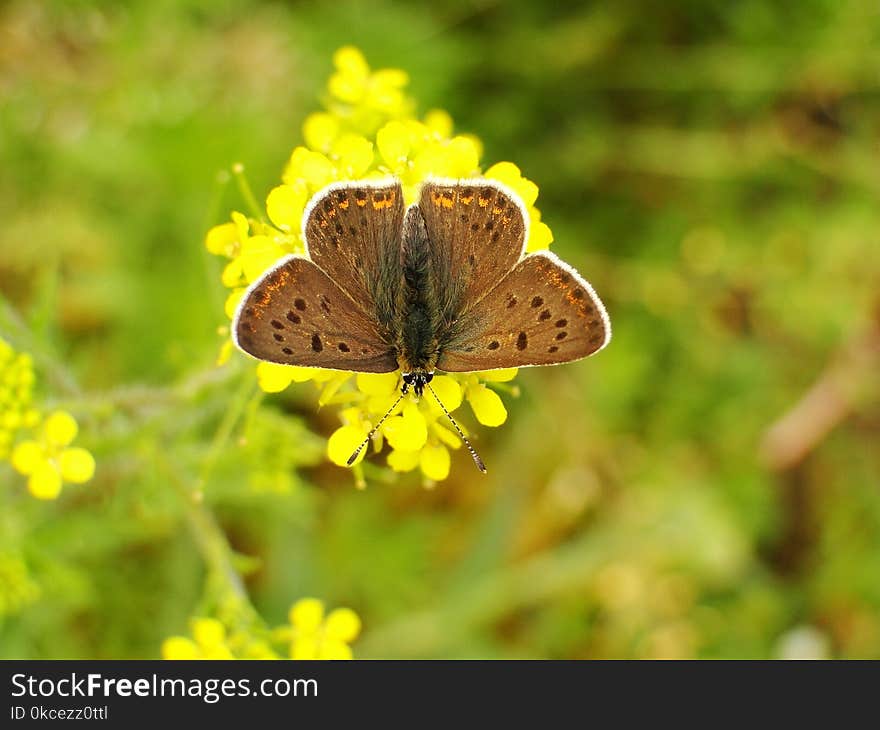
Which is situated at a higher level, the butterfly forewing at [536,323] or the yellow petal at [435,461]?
the butterfly forewing at [536,323]

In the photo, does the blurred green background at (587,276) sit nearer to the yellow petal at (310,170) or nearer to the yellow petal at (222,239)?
the yellow petal at (222,239)

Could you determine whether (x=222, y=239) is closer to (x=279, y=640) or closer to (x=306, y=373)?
(x=306, y=373)

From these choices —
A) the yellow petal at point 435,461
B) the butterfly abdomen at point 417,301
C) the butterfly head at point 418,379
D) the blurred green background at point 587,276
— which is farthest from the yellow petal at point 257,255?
the blurred green background at point 587,276

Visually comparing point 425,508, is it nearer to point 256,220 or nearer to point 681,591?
point 681,591

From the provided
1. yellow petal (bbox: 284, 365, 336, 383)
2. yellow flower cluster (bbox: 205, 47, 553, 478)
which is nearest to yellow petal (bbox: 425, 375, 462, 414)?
yellow flower cluster (bbox: 205, 47, 553, 478)

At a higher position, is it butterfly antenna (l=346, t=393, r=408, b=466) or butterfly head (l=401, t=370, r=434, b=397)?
butterfly head (l=401, t=370, r=434, b=397)

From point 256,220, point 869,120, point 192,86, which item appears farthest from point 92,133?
point 869,120

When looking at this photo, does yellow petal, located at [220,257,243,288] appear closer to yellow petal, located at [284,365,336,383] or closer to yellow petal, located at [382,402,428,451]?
yellow petal, located at [284,365,336,383]
